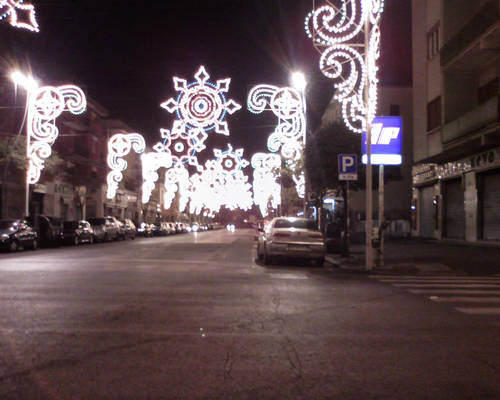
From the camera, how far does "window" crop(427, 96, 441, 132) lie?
1084 inches

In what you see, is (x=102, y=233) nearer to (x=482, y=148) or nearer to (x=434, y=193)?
(x=434, y=193)

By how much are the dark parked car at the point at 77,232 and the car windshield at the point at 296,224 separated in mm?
17635

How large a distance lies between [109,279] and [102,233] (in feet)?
84.3

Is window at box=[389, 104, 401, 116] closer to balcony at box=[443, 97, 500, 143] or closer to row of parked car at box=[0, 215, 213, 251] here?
balcony at box=[443, 97, 500, 143]

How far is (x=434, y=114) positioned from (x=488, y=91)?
4166 millimetres

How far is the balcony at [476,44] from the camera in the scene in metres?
19.7

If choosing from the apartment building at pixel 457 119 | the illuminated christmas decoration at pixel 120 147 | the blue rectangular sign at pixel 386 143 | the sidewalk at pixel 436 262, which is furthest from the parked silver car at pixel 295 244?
the illuminated christmas decoration at pixel 120 147

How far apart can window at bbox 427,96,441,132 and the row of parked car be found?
19963 mm

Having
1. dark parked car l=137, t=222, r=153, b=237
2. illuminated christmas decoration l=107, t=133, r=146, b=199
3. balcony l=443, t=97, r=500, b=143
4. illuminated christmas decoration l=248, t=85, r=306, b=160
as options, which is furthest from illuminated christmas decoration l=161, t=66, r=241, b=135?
dark parked car l=137, t=222, r=153, b=237

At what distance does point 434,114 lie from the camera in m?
28.2

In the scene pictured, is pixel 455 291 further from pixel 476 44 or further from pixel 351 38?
pixel 476 44

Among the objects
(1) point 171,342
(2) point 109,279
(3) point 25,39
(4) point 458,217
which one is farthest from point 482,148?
(3) point 25,39

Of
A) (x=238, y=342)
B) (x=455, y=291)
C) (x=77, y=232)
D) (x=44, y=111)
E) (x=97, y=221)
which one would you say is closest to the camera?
(x=238, y=342)

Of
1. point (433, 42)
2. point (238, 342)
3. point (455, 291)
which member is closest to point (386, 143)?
point (455, 291)
